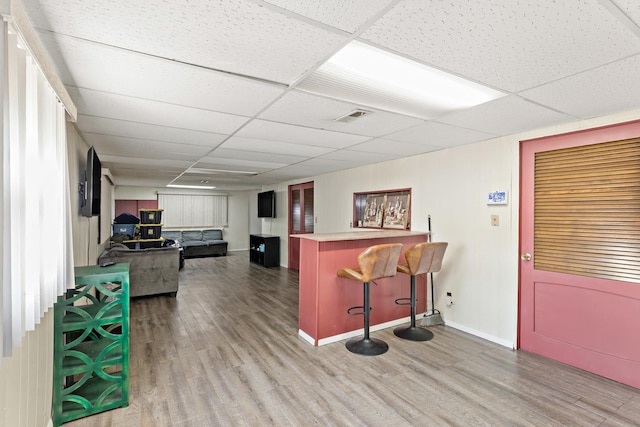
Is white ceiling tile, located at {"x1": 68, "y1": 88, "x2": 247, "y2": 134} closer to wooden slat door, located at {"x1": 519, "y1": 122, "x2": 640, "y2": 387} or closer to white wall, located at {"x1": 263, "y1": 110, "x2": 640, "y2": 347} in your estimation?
white wall, located at {"x1": 263, "y1": 110, "x2": 640, "y2": 347}

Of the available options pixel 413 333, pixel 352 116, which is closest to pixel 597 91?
pixel 352 116

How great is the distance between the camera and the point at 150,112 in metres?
2.46

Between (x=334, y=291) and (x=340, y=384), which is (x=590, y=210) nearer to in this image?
(x=334, y=291)

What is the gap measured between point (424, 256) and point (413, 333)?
0.92m

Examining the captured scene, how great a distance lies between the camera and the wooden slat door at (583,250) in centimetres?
248

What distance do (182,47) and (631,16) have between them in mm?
1954

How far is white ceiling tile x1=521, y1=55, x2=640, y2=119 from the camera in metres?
1.73

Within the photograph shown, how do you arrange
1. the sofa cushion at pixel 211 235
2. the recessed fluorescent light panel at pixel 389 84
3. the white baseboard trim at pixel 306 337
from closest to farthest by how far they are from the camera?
the recessed fluorescent light panel at pixel 389 84 → the white baseboard trim at pixel 306 337 → the sofa cushion at pixel 211 235

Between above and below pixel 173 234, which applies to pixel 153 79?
above

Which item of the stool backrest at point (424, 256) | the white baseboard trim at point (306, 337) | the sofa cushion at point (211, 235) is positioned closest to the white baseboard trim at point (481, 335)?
the stool backrest at point (424, 256)

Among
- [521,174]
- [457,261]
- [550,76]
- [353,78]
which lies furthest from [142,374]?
[521,174]

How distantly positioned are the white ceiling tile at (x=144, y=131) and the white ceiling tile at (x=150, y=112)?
0.46ft

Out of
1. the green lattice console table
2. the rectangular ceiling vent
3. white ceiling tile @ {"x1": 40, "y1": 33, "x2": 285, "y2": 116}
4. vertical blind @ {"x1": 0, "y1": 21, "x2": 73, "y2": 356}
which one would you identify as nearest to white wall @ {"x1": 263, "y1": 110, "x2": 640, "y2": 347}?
the rectangular ceiling vent

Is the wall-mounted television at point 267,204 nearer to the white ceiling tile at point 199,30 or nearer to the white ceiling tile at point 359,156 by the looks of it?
the white ceiling tile at point 359,156
